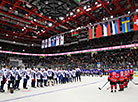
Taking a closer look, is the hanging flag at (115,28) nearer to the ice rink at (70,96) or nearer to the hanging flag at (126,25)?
the hanging flag at (126,25)

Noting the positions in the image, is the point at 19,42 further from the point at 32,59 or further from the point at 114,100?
the point at 114,100

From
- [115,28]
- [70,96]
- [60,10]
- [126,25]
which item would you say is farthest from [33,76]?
[126,25]

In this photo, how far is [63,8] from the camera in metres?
4.76

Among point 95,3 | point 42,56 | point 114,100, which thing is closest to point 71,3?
point 114,100

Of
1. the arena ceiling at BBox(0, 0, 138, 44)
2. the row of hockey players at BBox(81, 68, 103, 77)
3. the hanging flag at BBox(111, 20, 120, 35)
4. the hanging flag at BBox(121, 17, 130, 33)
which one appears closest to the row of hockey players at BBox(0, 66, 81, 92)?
the arena ceiling at BBox(0, 0, 138, 44)

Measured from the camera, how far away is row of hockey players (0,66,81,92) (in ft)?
19.9

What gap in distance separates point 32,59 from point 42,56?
280 centimetres

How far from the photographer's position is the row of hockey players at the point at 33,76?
6070 mm

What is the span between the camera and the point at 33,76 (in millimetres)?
7406

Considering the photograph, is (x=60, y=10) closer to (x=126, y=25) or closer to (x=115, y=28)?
(x=115, y=28)

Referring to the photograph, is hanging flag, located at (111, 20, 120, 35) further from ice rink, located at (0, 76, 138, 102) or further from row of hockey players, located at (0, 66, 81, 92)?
ice rink, located at (0, 76, 138, 102)

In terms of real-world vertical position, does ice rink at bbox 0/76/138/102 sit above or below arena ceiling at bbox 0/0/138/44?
below

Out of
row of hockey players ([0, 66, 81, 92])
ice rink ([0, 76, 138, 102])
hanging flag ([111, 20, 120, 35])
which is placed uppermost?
hanging flag ([111, 20, 120, 35])

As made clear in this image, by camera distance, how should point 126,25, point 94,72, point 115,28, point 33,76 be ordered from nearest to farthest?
1. point 33,76
2. point 126,25
3. point 115,28
4. point 94,72
